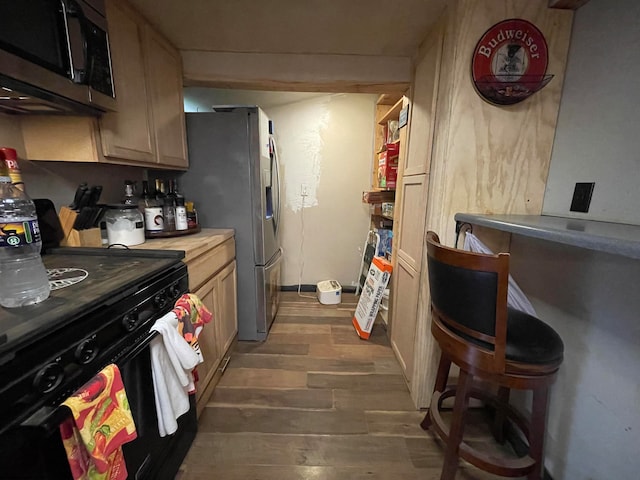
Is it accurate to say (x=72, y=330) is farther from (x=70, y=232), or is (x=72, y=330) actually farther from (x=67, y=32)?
(x=67, y=32)

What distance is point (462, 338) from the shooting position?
0.97m

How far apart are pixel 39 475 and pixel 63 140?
120 cm

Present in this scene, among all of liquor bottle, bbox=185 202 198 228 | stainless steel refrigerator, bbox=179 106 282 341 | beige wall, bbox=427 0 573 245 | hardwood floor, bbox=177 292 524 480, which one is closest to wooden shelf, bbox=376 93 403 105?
stainless steel refrigerator, bbox=179 106 282 341

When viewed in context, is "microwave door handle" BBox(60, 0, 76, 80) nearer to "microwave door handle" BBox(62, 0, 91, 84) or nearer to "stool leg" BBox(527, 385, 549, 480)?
"microwave door handle" BBox(62, 0, 91, 84)

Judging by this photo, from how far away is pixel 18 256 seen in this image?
2.57 feet

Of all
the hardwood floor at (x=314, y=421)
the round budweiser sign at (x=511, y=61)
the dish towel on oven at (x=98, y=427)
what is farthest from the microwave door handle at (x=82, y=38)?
the hardwood floor at (x=314, y=421)

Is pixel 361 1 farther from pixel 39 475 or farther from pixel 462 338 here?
pixel 39 475

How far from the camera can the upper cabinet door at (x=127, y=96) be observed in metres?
1.21

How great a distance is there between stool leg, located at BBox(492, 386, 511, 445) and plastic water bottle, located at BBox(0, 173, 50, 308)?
72.7 inches

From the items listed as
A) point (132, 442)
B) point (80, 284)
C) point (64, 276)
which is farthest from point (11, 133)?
point (132, 442)

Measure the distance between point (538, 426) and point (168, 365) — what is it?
1.35 metres

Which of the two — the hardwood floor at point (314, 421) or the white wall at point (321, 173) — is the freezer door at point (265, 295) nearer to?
the hardwood floor at point (314, 421)

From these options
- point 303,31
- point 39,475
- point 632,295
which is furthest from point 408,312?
point 303,31

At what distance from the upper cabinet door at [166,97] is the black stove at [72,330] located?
83 cm
